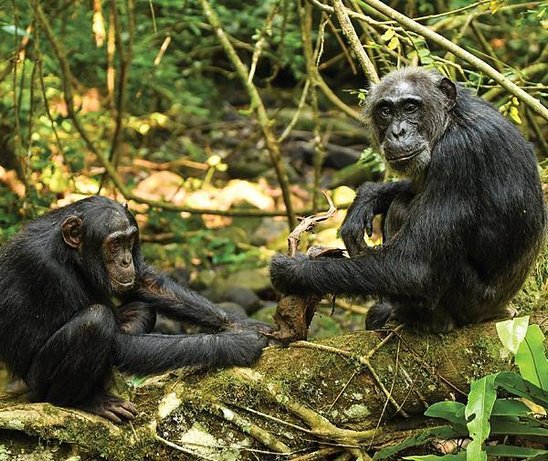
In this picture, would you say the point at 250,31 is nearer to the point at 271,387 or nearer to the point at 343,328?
the point at 343,328

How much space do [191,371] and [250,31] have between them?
12.8 meters

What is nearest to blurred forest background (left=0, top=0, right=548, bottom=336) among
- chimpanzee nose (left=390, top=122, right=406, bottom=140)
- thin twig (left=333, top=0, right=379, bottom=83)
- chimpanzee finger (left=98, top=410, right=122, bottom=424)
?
thin twig (left=333, top=0, right=379, bottom=83)

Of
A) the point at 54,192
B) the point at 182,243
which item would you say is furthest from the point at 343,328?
the point at 54,192

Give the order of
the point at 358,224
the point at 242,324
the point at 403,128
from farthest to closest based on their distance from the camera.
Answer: the point at 358,224 → the point at 242,324 → the point at 403,128

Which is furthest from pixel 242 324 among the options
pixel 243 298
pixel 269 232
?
pixel 269 232

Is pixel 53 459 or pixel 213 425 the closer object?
pixel 53 459

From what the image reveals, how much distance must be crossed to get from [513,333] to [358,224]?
2323mm

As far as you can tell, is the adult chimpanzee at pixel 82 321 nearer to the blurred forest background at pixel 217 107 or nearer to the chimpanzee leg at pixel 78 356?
the chimpanzee leg at pixel 78 356

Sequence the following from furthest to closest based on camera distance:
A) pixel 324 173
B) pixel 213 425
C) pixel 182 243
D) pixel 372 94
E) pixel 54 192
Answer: pixel 324 173, pixel 182 243, pixel 54 192, pixel 372 94, pixel 213 425

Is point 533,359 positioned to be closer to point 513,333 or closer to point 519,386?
point 519,386

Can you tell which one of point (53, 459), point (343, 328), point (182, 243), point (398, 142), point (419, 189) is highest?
point (398, 142)

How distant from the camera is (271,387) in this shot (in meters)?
5.57

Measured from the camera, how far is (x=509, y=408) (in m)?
5.11

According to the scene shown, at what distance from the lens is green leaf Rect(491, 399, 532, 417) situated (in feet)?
16.6
